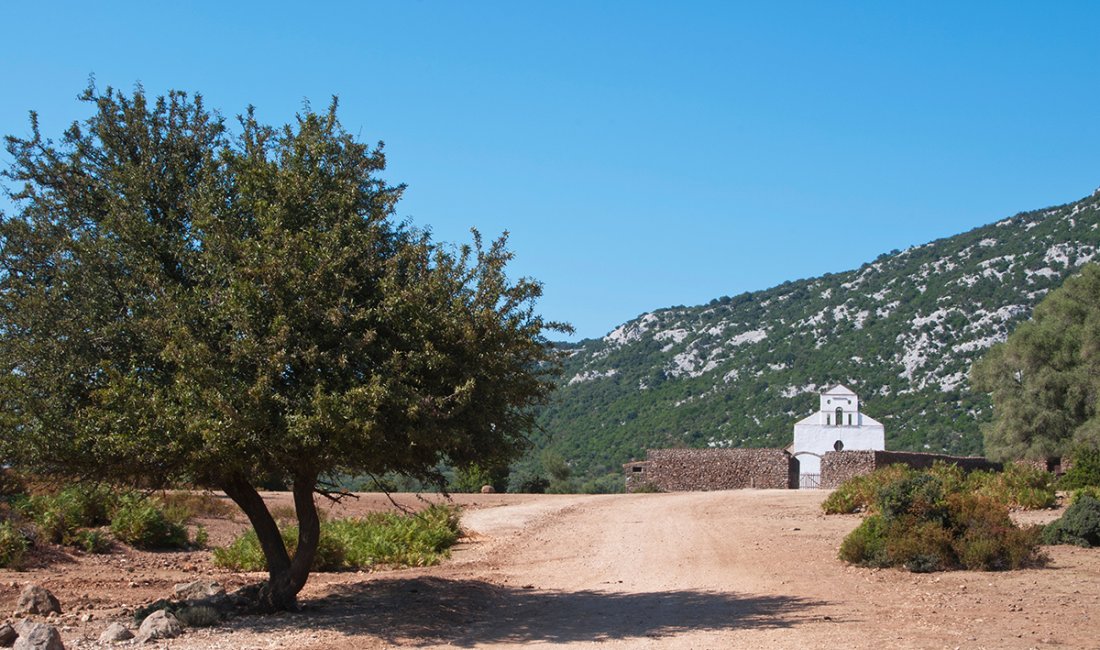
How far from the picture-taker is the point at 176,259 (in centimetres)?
1411

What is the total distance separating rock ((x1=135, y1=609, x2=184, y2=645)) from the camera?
13.0 metres

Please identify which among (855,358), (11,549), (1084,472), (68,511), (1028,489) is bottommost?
(11,549)

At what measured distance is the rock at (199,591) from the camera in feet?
49.3

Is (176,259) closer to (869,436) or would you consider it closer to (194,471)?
(194,471)

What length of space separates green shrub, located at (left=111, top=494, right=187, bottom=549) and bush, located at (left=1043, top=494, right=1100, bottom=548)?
56.8 feet

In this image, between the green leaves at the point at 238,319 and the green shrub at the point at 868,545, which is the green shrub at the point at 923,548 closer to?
the green shrub at the point at 868,545

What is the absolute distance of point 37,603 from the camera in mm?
14758

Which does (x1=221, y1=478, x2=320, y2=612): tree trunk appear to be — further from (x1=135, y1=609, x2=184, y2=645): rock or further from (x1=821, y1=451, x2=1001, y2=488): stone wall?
(x1=821, y1=451, x2=1001, y2=488): stone wall

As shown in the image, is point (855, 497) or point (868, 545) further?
point (855, 497)

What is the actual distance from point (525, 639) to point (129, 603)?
6638mm

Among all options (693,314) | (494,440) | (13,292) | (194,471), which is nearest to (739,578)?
(494,440)

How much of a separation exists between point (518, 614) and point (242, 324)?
5757mm

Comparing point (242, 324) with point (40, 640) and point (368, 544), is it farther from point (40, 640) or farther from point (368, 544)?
point (368, 544)

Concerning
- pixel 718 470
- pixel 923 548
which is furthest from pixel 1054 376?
pixel 923 548
